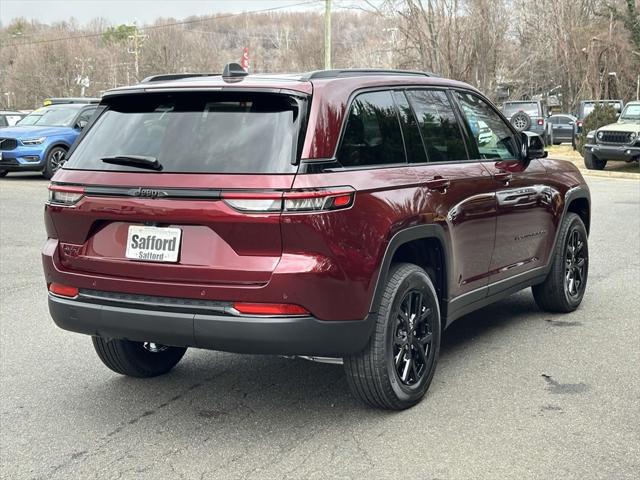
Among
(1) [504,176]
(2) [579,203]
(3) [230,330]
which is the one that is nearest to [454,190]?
(1) [504,176]

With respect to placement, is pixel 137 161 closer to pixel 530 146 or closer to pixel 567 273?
pixel 530 146

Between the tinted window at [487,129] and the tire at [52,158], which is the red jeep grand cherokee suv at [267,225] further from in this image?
the tire at [52,158]

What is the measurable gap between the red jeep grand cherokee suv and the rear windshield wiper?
0.01 m

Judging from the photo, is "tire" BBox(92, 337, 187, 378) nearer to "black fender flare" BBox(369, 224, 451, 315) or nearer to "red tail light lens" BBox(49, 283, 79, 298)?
"red tail light lens" BBox(49, 283, 79, 298)

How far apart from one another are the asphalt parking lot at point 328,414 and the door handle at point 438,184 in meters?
1.16

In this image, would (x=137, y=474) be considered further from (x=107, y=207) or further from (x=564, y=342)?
(x=564, y=342)

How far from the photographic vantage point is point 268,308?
12.5ft

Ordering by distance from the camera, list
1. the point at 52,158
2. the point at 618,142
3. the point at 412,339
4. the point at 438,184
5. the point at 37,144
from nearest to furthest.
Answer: the point at 412,339 < the point at 438,184 < the point at 37,144 < the point at 52,158 < the point at 618,142

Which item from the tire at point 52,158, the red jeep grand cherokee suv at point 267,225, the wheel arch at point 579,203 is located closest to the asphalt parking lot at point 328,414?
the red jeep grand cherokee suv at point 267,225

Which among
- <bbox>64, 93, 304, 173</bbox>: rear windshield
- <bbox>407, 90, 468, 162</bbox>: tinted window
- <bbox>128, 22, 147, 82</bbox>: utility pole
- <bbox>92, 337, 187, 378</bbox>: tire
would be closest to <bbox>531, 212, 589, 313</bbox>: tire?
<bbox>407, 90, 468, 162</bbox>: tinted window

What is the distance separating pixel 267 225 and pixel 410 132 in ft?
4.44

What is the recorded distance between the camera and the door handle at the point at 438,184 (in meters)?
4.64

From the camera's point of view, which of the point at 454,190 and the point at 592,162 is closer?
the point at 454,190

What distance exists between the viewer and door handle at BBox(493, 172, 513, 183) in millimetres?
5491
